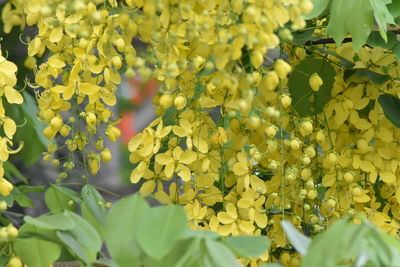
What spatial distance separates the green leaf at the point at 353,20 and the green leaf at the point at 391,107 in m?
0.17

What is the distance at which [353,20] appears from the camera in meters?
1.10

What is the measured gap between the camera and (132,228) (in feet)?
2.92

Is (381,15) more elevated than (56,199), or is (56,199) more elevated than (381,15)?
(381,15)

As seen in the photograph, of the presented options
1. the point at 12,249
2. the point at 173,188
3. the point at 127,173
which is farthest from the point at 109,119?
the point at 127,173

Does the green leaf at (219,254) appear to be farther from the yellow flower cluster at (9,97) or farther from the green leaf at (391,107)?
the green leaf at (391,107)

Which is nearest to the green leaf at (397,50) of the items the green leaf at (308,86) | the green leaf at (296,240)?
the green leaf at (308,86)

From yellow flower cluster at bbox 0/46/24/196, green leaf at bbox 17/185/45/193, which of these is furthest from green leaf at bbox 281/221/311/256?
green leaf at bbox 17/185/45/193

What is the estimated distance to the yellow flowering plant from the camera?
0.94 m

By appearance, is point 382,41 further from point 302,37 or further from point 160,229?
point 160,229

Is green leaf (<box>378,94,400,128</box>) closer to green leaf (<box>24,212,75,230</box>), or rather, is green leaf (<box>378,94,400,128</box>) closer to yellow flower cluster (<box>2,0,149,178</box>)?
yellow flower cluster (<box>2,0,149,178</box>)

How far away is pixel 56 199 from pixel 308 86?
1.37 feet

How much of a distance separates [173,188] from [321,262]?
42cm

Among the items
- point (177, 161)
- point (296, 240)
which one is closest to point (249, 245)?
point (296, 240)

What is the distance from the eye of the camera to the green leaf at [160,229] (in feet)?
2.73
